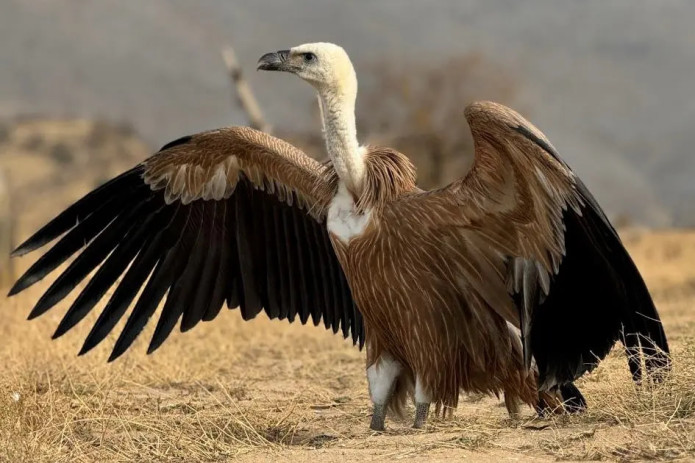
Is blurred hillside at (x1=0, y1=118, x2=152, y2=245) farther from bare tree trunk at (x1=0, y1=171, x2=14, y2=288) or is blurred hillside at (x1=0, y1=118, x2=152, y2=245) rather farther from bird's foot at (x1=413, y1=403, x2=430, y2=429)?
bird's foot at (x1=413, y1=403, x2=430, y2=429)

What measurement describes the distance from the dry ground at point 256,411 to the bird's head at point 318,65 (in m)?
1.77

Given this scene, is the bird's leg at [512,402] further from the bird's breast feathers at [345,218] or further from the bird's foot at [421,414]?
the bird's breast feathers at [345,218]

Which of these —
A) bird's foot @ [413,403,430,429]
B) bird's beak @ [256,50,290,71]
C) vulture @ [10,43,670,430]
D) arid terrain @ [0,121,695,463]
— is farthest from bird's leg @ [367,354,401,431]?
bird's beak @ [256,50,290,71]

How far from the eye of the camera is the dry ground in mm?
4465

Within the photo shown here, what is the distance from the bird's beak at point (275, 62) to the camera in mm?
5559

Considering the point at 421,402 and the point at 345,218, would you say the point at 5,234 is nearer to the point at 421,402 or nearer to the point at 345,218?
the point at 345,218

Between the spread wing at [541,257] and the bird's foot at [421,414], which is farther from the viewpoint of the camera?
the bird's foot at [421,414]

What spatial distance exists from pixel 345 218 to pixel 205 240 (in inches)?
→ 64.0

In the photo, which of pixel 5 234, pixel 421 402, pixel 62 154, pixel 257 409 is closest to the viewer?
pixel 421 402

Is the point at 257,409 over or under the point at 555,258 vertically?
under

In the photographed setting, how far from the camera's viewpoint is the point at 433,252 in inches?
207

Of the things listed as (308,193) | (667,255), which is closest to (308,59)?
(308,193)

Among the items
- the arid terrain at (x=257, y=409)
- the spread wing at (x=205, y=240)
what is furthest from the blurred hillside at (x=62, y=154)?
the spread wing at (x=205, y=240)

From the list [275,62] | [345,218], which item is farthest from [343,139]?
[275,62]
